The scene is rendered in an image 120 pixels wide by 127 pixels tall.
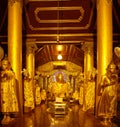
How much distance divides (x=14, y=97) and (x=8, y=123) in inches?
21.3

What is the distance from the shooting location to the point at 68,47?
1330 cm

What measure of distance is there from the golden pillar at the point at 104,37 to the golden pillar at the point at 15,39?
1.89m

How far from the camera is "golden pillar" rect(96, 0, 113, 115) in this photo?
6777 mm

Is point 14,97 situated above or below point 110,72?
below

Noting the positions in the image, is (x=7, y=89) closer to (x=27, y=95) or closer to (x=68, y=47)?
(x=27, y=95)

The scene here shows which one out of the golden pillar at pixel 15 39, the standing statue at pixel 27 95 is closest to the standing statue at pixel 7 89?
the golden pillar at pixel 15 39

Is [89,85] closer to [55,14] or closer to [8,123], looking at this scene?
[55,14]

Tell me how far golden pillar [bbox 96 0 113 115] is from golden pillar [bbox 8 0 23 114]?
1.89m

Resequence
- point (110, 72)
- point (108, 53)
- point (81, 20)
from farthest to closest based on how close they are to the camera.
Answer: point (81, 20) → point (108, 53) → point (110, 72)

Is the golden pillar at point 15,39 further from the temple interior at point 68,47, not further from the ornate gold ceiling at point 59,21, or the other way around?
the ornate gold ceiling at point 59,21

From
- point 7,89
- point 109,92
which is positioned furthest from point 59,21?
point 109,92

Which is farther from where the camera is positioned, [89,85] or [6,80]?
[89,85]

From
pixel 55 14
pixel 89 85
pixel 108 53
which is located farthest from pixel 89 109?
pixel 55 14

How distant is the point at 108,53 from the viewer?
22.3 feet
